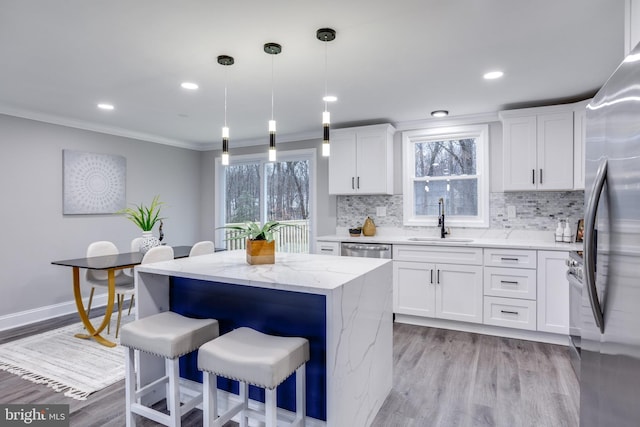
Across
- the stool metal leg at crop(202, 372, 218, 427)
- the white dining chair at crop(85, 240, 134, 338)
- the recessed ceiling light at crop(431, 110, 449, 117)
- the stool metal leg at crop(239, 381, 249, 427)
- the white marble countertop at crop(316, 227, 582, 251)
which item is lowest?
the stool metal leg at crop(239, 381, 249, 427)

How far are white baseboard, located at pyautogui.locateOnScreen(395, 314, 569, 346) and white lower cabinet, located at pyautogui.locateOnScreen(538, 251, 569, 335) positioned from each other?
120mm

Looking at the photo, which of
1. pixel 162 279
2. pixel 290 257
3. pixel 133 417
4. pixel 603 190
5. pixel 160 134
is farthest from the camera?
pixel 160 134

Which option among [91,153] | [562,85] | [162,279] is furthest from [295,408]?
[91,153]

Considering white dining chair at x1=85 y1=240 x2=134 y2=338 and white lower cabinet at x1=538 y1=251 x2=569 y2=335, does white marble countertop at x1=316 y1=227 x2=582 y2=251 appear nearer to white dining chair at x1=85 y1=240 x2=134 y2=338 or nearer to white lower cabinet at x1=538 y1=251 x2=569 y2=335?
white lower cabinet at x1=538 y1=251 x2=569 y2=335

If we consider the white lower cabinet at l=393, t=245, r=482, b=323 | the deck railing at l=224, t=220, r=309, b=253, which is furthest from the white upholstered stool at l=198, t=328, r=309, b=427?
the deck railing at l=224, t=220, r=309, b=253

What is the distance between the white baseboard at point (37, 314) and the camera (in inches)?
153

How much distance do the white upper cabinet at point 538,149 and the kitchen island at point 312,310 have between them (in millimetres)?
2268

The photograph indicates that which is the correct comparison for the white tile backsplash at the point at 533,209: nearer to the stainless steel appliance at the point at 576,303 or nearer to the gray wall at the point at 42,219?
the stainless steel appliance at the point at 576,303

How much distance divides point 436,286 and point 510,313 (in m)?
0.74

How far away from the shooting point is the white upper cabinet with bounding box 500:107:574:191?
141 inches

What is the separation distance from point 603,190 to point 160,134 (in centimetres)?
543

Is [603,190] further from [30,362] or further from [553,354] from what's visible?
[30,362]

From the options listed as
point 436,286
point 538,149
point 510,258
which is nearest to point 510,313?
point 510,258

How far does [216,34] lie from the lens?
227 centimetres
